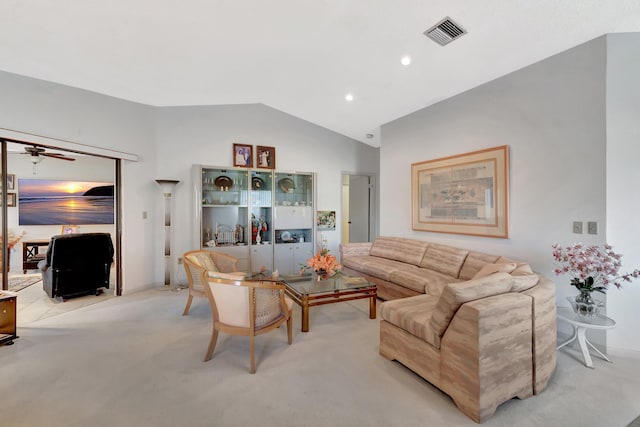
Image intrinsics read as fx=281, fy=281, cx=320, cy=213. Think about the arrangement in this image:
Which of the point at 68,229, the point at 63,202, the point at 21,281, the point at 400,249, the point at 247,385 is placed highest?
the point at 63,202

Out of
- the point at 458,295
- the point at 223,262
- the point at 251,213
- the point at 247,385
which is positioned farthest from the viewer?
the point at 251,213

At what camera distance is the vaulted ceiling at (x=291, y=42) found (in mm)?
2400

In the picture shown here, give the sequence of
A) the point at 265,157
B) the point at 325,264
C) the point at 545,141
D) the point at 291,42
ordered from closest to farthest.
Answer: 1. the point at 545,141
2. the point at 291,42
3. the point at 325,264
4. the point at 265,157

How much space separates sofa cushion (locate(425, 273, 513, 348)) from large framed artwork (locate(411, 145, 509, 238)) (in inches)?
62.6

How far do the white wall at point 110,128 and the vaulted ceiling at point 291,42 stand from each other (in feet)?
0.57

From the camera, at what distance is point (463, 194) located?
3.73 meters

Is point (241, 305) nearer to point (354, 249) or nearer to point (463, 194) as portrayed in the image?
point (354, 249)

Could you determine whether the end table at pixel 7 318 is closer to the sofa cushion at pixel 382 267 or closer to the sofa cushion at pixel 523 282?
the sofa cushion at pixel 382 267

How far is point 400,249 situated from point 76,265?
481 centimetres

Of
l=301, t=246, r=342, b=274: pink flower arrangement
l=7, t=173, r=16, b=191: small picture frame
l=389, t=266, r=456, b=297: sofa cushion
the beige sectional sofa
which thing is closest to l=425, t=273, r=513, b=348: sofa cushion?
the beige sectional sofa

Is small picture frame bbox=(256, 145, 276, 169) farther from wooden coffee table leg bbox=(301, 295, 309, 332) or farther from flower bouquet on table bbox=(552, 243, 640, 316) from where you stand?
flower bouquet on table bbox=(552, 243, 640, 316)

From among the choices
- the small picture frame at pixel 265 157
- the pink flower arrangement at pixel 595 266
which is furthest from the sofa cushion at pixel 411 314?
the small picture frame at pixel 265 157

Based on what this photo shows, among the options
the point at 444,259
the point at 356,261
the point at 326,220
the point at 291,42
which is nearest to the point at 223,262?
the point at 356,261

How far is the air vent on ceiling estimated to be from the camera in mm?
2602
